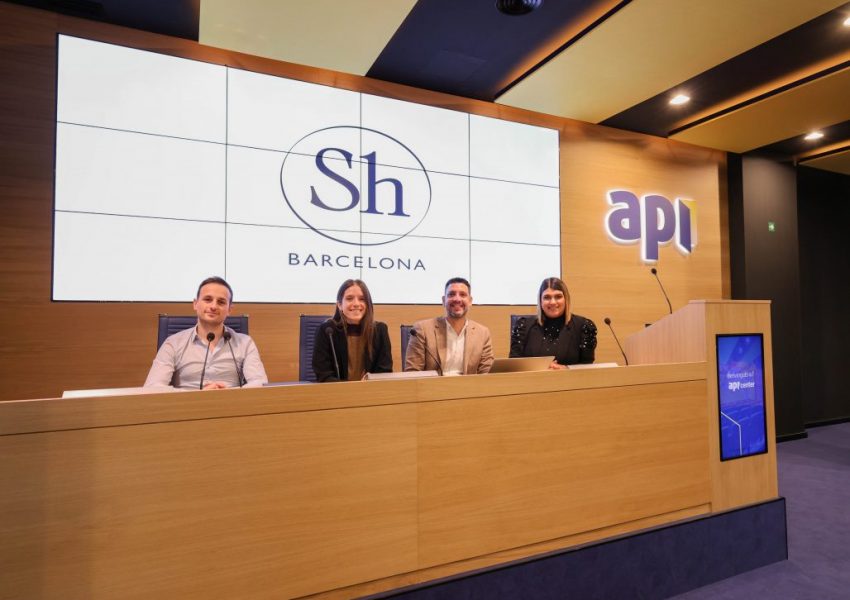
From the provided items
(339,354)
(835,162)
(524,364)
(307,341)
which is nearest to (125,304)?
(307,341)

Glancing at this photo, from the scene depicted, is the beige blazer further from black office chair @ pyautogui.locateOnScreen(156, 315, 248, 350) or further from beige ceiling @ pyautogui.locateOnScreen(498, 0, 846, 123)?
beige ceiling @ pyautogui.locateOnScreen(498, 0, 846, 123)

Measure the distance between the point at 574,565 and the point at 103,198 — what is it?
332 cm

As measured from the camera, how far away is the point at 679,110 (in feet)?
15.3

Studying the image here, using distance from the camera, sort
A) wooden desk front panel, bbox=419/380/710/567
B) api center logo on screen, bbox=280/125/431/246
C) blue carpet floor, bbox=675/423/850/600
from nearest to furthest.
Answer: wooden desk front panel, bbox=419/380/710/567
blue carpet floor, bbox=675/423/850/600
api center logo on screen, bbox=280/125/431/246

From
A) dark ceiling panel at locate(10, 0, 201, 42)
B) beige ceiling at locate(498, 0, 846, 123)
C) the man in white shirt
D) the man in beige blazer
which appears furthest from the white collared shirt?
dark ceiling panel at locate(10, 0, 201, 42)

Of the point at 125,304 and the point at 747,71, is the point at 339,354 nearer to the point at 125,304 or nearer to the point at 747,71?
the point at 125,304

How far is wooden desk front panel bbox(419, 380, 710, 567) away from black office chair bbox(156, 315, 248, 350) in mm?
1683

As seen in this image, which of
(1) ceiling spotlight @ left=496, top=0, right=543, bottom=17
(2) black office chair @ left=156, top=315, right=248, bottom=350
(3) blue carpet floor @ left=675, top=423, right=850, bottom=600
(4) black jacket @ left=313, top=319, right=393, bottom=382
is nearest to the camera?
(3) blue carpet floor @ left=675, top=423, right=850, bottom=600

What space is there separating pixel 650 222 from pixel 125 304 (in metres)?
4.75

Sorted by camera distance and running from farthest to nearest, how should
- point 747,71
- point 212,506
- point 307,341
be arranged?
1. point 747,71
2. point 307,341
3. point 212,506

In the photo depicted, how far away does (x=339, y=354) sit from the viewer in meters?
2.63

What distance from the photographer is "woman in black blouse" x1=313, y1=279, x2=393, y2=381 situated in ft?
8.48

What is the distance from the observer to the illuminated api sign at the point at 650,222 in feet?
16.6

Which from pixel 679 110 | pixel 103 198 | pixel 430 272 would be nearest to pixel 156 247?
pixel 103 198
